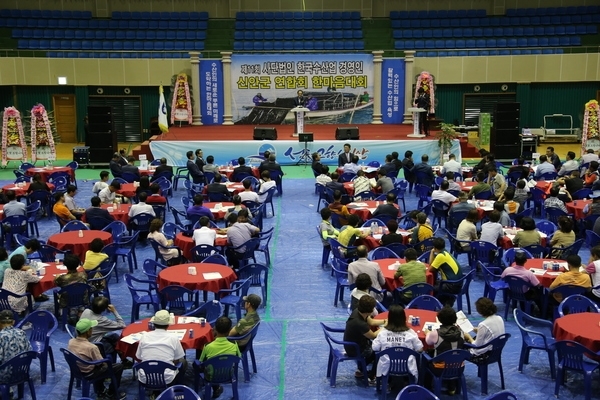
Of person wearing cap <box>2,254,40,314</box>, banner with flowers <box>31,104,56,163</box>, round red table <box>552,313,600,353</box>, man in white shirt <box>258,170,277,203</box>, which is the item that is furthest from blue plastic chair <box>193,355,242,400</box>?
banner with flowers <box>31,104,56,163</box>

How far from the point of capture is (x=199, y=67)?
2916 cm

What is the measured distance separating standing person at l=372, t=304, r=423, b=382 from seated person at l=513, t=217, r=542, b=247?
182 inches

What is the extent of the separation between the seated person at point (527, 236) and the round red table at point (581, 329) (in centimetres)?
306

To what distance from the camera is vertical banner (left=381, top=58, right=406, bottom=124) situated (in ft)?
95.7

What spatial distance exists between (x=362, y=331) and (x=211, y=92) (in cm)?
2194

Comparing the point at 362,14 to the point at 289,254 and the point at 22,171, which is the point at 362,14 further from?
the point at 289,254

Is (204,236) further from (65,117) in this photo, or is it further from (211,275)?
(65,117)

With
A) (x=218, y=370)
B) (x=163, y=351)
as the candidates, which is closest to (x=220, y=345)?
(x=218, y=370)

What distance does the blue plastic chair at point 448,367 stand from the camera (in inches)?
318

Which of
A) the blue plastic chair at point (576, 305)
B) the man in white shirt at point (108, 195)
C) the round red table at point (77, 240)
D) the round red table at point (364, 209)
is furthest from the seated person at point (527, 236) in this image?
the man in white shirt at point (108, 195)

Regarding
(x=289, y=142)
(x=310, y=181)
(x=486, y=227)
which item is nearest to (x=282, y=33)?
(x=289, y=142)

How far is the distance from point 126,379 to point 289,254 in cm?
591

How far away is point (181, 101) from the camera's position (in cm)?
2912

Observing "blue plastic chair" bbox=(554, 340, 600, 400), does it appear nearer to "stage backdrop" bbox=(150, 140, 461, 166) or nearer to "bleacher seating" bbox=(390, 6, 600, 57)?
"stage backdrop" bbox=(150, 140, 461, 166)
